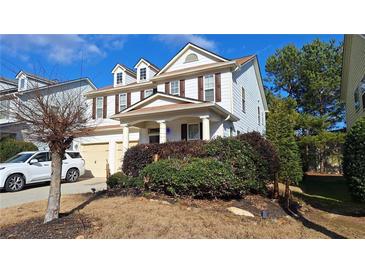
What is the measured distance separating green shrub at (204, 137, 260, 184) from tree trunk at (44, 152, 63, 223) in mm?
4633

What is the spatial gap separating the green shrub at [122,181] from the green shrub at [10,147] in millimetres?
8117

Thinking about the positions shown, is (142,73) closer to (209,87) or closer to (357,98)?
Result: (209,87)

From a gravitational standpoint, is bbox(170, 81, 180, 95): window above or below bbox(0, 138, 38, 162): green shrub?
above

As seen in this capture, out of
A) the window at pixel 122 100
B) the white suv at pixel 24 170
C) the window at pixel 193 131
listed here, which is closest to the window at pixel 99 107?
the window at pixel 122 100

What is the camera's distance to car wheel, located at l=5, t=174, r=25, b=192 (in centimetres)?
976

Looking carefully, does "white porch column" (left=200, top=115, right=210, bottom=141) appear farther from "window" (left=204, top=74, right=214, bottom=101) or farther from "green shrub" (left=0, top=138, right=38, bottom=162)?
"green shrub" (left=0, top=138, right=38, bottom=162)

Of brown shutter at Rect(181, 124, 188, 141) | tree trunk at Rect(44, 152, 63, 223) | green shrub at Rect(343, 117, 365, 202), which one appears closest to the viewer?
tree trunk at Rect(44, 152, 63, 223)

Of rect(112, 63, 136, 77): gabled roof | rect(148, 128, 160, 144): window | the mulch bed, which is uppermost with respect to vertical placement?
rect(112, 63, 136, 77): gabled roof

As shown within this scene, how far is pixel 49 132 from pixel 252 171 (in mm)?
5887

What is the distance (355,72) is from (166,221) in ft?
41.0

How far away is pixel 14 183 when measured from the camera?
9961 millimetres

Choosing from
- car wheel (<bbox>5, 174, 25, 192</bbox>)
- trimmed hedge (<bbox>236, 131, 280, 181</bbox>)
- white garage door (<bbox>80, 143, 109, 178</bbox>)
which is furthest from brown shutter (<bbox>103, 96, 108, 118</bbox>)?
trimmed hedge (<bbox>236, 131, 280, 181</bbox>)
